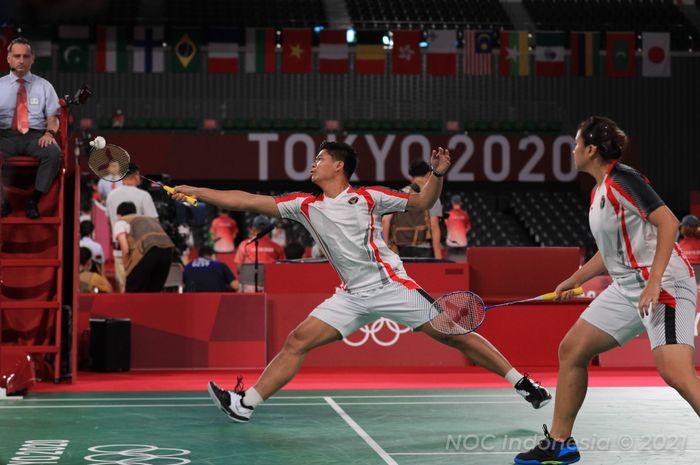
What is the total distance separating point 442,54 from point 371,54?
1.82 metres

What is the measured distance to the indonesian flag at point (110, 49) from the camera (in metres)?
25.9

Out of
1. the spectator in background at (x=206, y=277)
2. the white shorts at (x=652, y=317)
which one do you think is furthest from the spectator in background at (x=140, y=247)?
the white shorts at (x=652, y=317)

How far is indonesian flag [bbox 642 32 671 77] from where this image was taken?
27.2 metres

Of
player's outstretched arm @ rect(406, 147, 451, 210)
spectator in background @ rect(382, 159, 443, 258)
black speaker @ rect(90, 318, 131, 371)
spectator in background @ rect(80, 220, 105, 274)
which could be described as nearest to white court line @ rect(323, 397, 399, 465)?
player's outstretched arm @ rect(406, 147, 451, 210)

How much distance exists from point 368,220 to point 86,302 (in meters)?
5.41

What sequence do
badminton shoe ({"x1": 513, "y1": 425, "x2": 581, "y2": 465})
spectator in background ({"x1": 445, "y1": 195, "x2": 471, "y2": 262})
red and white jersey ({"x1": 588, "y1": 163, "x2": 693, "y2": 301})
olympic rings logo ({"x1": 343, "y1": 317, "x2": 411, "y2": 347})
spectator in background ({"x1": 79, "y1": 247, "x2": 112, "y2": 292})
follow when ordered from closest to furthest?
red and white jersey ({"x1": 588, "y1": 163, "x2": 693, "y2": 301}) → badminton shoe ({"x1": 513, "y1": 425, "x2": 581, "y2": 465}) → olympic rings logo ({"x1": 343, "y1": 317, "x2": 411, "y2": 347}) → spectator in background ({"x1": 79, "y1": 247, "x2": 112, "y2": 292}) → spectator in background ({"x1": 445, "y1": 195, "x2": 471, "y2": 262})

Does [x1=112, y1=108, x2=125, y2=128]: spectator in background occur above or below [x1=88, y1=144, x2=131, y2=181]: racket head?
above

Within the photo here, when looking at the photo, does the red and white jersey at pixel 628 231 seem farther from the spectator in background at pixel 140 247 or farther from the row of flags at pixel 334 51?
the row of flags at pixel 334 51

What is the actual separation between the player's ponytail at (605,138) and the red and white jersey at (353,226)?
1480mm

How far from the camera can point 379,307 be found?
6.22 metres

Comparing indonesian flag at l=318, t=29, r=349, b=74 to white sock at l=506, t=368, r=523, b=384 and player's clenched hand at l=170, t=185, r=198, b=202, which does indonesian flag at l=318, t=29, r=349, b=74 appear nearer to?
white sock at l=506, t=368, r=523, b=384

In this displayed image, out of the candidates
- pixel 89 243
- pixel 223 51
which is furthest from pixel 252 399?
pixel 223 51

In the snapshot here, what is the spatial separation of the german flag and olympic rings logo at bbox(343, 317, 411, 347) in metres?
16.3

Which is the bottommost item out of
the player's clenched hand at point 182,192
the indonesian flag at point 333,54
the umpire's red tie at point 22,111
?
the player's clenched hand at point 182,192
